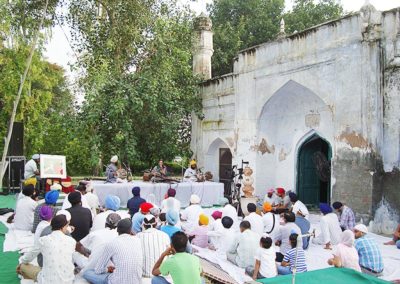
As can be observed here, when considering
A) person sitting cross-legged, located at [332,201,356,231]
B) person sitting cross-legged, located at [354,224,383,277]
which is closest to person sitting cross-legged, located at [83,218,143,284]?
person sitting cross-legged, located at [354,224,383,277]

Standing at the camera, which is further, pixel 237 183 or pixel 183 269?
pixel 237 183

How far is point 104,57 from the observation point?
1552 centimetres

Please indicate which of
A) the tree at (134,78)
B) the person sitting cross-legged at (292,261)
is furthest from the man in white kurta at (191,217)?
the tree at (134,78)

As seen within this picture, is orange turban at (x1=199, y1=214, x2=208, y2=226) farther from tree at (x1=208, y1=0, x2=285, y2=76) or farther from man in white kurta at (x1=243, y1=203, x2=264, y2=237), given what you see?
tree at (x1=208, y1=0, x2=285, y2=76)

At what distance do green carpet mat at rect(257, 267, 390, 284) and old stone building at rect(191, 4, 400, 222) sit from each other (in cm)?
559

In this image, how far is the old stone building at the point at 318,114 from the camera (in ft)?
30.8

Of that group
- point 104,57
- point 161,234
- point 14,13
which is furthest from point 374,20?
point 14,13

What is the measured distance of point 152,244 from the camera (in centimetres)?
526

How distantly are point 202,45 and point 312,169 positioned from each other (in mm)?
7349

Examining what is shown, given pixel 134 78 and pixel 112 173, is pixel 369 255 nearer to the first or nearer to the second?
pixel 112 173

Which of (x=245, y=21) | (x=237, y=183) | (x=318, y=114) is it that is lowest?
(x=237, y=183)

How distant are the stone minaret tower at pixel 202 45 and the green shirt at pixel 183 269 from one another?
13.7 metres

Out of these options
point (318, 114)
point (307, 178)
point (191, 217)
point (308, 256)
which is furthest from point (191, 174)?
point (308, 256)

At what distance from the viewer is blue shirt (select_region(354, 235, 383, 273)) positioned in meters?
5.62
